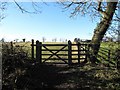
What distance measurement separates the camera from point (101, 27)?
61.2 feet

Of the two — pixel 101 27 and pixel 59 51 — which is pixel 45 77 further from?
pixel 101 27

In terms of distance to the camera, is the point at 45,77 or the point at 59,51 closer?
the point at 45,77

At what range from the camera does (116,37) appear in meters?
12.1

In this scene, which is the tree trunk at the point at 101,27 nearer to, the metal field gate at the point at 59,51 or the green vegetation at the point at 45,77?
the metal field gate at the point at 59,51

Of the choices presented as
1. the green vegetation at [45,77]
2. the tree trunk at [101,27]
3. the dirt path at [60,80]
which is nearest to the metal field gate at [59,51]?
the tree trunk at [101,27]

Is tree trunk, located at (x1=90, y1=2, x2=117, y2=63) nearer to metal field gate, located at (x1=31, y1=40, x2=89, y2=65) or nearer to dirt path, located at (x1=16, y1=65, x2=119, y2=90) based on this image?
metal field gate, located at (x1=31, y1=40, x2=89, y2=65)

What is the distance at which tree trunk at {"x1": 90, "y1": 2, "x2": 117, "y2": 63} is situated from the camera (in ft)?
59.9

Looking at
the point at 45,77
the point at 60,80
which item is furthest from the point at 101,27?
the point at 60,80

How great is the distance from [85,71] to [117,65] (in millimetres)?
2459

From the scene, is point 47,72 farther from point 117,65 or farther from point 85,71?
point 117,65

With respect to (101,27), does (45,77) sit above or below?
below

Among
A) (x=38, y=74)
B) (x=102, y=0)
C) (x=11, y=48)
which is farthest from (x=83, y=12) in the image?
(x=11, y=48)

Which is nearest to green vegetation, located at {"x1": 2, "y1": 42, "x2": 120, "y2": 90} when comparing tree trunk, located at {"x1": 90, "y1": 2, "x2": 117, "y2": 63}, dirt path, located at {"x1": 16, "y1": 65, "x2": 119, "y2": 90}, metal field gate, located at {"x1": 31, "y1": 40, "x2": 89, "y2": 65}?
dirt path, located at {"x1": 16, "y1": 65, "x2": 119, "y2": 90}

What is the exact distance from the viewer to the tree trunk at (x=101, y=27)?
1825 centimetres
